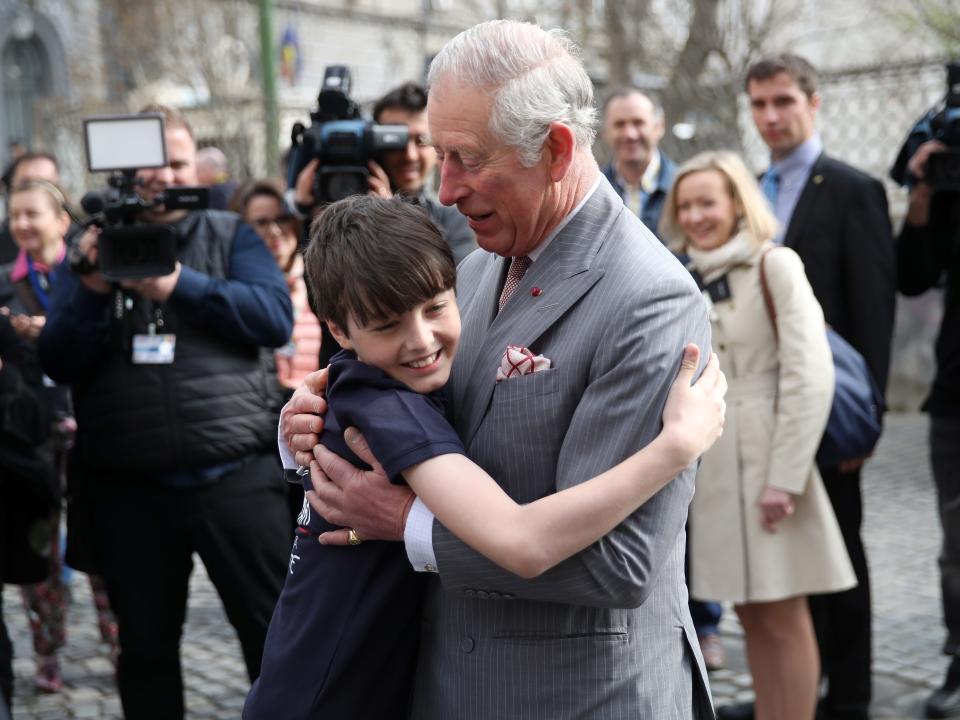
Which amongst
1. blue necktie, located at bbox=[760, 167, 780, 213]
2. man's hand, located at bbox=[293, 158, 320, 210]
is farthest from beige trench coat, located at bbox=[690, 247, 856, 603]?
man's hand, located at bbox=[293, 158, 320, 210]

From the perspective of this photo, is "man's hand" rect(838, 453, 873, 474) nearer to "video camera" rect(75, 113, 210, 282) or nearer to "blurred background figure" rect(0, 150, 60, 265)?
"video camera" rect(75, 113, 210, 282)

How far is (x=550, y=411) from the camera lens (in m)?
1.91

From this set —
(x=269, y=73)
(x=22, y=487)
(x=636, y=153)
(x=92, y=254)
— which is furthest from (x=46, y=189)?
(x=269, y=73)

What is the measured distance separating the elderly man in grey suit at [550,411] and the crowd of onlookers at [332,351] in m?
1.43

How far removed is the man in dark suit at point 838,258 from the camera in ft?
14.1

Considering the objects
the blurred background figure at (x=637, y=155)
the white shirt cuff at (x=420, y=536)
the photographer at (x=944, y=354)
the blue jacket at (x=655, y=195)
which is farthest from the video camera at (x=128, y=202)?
the photographer at (x=944, y=354)

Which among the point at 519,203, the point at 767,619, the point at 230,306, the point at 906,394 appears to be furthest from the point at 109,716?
the point at 906,394

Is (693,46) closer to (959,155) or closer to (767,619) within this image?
(959,155)

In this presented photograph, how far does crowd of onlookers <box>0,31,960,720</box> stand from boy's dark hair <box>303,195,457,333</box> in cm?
141

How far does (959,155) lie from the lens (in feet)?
14.5

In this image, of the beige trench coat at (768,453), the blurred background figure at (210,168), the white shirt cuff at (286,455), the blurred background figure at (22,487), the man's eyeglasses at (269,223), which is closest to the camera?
the white shirt cuff at (286,455)

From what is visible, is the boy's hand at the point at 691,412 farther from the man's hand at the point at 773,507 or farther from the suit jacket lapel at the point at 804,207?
the suit jacket lapel at the point at 804,207

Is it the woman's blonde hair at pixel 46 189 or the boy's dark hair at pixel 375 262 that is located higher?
the boy's dark hair at pixel 375 262

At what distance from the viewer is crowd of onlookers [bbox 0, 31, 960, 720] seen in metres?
3.62
